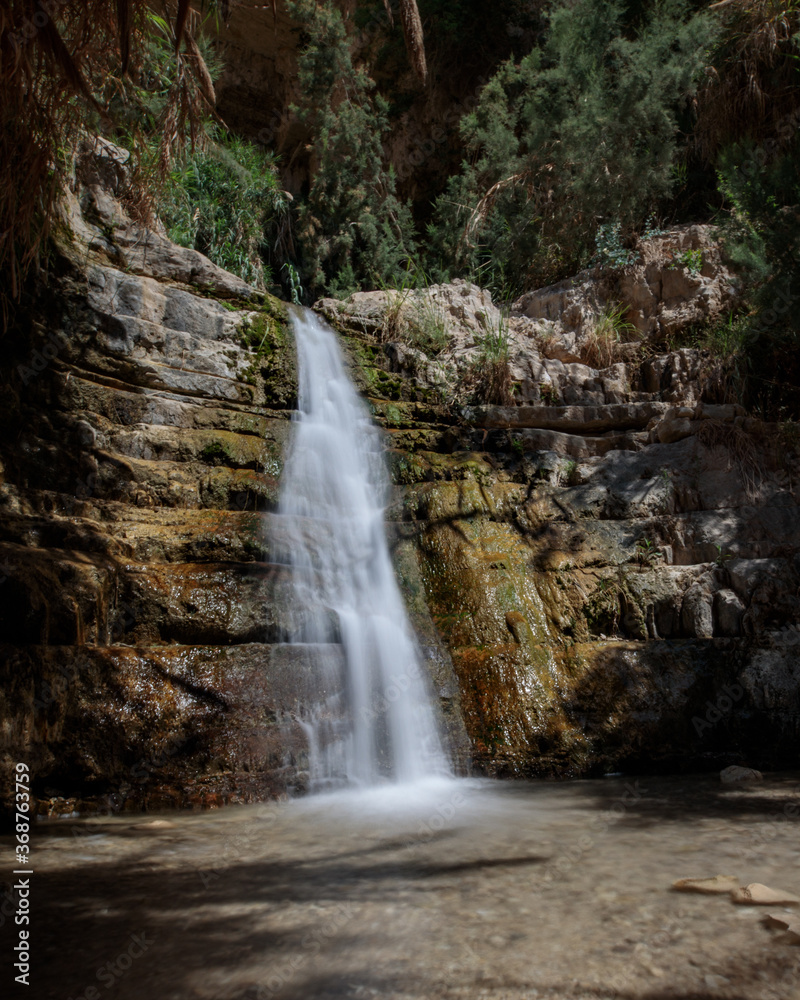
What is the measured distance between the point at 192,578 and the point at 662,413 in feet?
15.4

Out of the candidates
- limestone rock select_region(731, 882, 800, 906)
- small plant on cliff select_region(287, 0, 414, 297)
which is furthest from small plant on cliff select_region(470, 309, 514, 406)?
limestone rock select_region(731, 882, 800, 906)

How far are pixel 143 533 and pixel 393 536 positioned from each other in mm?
1902

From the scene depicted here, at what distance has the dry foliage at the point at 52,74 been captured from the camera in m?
2.81

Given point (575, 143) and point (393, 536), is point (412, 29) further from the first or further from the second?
point (575, 143)

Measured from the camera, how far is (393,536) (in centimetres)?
560

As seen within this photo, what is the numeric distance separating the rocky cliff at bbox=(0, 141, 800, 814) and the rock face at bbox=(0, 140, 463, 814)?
0.06 ft

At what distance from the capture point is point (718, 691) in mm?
4605

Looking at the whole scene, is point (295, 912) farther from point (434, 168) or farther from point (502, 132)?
point (434, 168)

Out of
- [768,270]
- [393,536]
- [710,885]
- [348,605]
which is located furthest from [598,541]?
[710,885]

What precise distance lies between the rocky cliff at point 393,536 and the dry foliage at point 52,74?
1.50m

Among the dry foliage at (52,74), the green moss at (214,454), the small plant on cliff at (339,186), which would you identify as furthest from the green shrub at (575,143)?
the dry foliage at (52,74)

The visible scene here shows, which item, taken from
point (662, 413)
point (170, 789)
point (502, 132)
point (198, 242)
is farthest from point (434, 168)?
point (170, 789)

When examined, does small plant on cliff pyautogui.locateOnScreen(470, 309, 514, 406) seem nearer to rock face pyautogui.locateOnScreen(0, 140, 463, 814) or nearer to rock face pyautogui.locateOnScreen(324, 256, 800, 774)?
rock face pyautogui.locateOnScreen(324, 256, 800, 774)

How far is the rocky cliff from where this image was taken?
3.66 m
